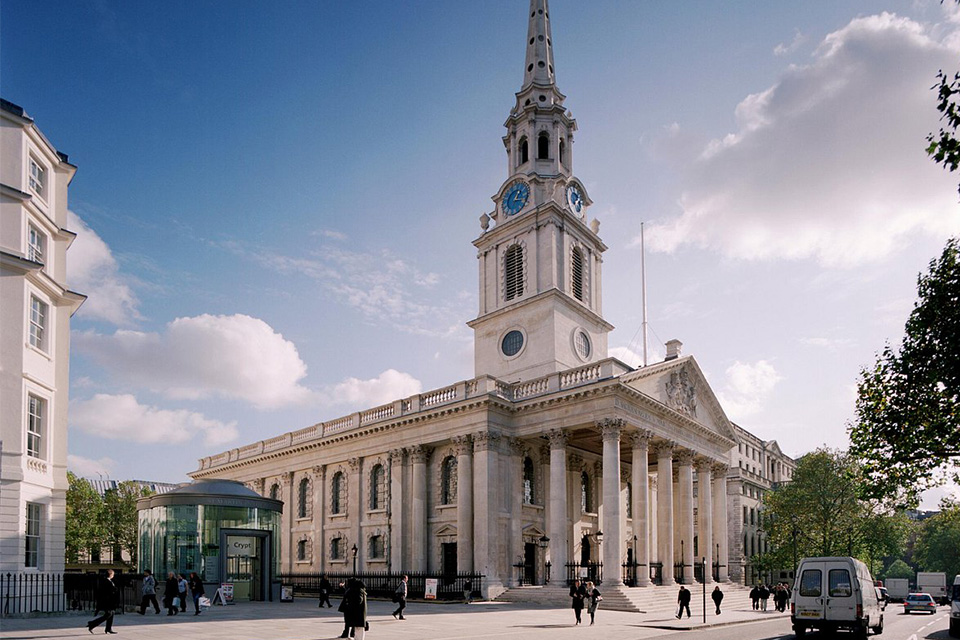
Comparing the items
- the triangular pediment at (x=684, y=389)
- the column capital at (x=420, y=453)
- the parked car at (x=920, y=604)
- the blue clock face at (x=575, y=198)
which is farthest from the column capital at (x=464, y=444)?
the parked car at (x=920, y=604)

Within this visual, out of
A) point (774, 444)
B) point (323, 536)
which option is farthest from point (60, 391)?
point (774, 444)

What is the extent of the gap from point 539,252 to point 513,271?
2827mm

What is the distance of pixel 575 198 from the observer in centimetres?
5578

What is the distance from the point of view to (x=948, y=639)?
24.2m

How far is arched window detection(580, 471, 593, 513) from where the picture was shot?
157ft

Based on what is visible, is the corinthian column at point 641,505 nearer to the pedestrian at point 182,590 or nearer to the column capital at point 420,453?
the column capital at point 420,453

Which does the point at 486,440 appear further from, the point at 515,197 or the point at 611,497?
the point at 515,197

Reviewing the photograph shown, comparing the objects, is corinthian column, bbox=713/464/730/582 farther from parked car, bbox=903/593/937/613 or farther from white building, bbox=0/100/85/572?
white building, bbox=0/100/85/572

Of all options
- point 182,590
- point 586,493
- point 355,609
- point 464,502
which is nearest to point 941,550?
point 586,493

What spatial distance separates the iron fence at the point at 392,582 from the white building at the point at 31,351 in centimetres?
1401

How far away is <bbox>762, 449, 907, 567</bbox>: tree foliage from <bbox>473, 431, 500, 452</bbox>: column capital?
31.1m

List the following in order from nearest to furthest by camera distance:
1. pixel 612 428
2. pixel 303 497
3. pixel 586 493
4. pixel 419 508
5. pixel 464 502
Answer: pixel 612 428 < pixel 464 502 < pixel 419 508 < pixel 586 493 < pixel 303 497

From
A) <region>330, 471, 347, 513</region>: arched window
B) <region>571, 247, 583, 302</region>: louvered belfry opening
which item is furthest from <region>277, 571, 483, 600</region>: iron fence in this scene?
<region>571, 247, 583, 302</region>: louvered belfry opening

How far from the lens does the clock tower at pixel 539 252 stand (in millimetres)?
51013
